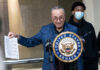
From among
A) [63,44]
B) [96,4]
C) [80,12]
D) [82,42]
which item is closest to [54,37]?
[63,44]

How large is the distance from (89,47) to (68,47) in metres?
0.53

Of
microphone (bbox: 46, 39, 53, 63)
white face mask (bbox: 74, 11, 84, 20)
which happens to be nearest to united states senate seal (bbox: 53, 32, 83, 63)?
microphone (bbox: 46, 39, 53, 63)

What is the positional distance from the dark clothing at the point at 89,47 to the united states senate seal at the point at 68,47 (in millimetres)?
443

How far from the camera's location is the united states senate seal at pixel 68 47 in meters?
1.78

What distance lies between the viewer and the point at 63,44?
179cm

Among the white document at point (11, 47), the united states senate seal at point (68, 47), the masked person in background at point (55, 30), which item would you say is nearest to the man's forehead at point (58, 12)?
the masked person in background at point (55, 30)

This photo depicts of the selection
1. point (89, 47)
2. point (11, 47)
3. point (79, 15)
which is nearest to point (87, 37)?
point (89, 47)

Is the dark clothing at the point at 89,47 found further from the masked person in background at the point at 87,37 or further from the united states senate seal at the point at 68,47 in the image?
the united states senate seal at the point at 68,47

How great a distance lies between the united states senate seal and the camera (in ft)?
5.85

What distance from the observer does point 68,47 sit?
1795 millimetres

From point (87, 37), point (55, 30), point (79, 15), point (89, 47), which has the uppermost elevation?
point (79, 15)

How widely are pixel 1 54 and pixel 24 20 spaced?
1.88 m

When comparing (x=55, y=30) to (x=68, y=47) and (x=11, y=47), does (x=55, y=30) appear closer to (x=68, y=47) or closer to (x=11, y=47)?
(x=68, y=47)

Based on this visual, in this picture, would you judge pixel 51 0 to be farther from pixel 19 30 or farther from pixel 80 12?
pixel 80 12
